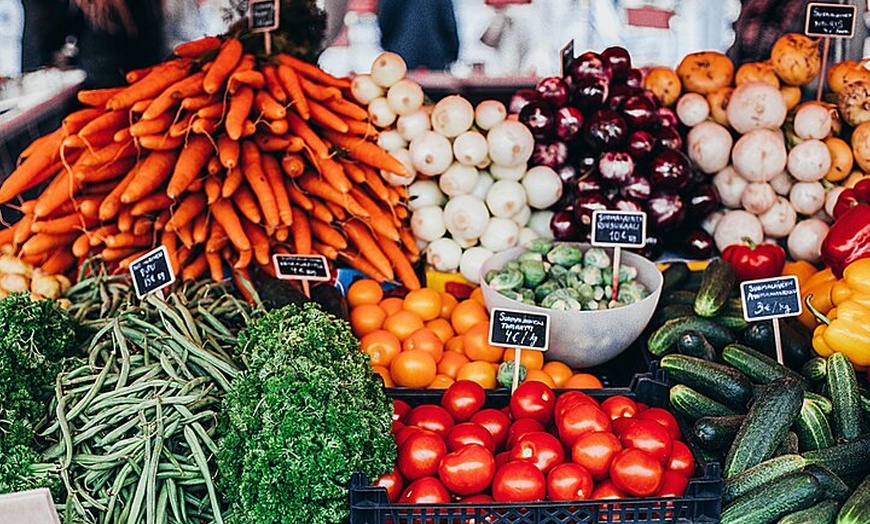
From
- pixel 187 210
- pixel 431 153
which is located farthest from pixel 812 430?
pixel 187 210

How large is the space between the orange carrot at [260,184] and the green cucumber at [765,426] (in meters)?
1.71

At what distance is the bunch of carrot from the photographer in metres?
3.08

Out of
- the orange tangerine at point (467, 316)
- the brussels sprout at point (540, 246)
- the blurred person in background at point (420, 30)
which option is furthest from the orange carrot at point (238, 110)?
the blurred person in background at point (420, 30)

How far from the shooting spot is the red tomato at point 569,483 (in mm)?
2008

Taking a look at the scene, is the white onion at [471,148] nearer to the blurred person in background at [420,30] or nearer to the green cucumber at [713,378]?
the green cucumber at [713,378]

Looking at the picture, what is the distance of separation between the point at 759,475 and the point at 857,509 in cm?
22

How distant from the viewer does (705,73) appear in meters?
3.64

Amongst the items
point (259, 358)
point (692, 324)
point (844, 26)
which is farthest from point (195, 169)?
point (844, 26)

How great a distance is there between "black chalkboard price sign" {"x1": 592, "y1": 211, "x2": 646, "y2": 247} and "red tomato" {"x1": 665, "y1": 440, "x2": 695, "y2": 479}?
86 cm

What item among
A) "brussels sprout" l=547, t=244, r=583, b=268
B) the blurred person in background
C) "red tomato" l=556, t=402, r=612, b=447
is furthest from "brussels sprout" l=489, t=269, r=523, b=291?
the blurred person in background

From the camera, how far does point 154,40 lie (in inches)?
191

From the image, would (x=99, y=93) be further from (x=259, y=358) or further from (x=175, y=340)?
(x=259, y=358)

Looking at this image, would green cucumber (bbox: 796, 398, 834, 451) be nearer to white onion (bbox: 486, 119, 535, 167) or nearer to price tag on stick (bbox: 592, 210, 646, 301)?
price tag on stick (bbox: 592, 210, 646, 301)

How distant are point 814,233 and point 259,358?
2302 mm
